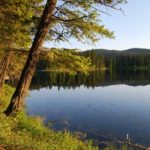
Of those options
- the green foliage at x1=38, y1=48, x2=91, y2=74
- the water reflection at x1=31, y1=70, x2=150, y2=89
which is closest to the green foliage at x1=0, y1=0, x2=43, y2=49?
the green foliage at x1=38, y1=48, x2=91, y2=74

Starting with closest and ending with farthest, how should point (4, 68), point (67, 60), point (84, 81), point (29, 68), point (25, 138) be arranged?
point (25, 138) < point (67, 60) < point (29, 68) < point (4, 68) < point (84, 81)

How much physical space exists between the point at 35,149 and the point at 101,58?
173 m

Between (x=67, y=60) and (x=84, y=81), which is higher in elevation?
(x=67, y=60)

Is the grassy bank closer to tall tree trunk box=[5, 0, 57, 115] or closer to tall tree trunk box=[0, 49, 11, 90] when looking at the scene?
tall tree trunk box=[5, 0, 57, 115]

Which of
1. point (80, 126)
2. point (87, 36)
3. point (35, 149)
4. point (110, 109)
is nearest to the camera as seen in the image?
point (35, 149)

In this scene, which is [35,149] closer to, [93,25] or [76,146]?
[76,146]

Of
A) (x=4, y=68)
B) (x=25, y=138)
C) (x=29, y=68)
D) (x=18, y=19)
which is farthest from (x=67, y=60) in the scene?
(x=4, y=68)

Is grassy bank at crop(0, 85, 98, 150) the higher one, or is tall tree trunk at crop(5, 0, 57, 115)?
tall tree trunk at crop(5, 0, 57, 115)

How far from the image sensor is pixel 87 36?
13828 mm

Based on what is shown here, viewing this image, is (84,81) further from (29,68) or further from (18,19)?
(29,68)

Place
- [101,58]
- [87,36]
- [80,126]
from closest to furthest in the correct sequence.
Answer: [87,36] < [80,126] < [101,58]

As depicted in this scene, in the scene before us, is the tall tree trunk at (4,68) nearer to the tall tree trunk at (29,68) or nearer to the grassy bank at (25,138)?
the tall tree trunk at (29,68)

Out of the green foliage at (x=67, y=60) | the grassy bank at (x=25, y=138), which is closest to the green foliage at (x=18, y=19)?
the green foliage at (x=67, y=60)

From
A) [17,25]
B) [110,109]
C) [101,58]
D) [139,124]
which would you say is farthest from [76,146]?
[101,58]
